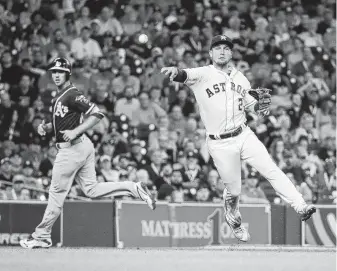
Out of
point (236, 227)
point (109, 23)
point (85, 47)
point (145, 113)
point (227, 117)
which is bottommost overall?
point (236, 227)

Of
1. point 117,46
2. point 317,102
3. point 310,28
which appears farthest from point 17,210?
point 310,28

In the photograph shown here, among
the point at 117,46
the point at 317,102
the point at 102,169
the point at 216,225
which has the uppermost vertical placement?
the point at 117,46

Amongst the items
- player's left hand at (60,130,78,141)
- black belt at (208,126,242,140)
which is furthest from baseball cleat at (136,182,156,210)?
black belt at (208,126,242,140)

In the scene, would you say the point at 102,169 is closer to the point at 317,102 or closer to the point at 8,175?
the point at 8,175

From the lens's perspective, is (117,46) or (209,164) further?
(117,46)

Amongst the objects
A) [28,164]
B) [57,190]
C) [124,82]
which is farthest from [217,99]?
[124,82]

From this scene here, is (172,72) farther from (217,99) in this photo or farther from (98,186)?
(98,186)

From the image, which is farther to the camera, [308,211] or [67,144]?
[67,144]

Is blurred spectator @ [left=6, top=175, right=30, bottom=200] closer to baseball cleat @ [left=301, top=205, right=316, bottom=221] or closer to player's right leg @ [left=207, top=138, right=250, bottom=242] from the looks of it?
player's right leg @ [left=207, top=138, right=250, bottom=242]
